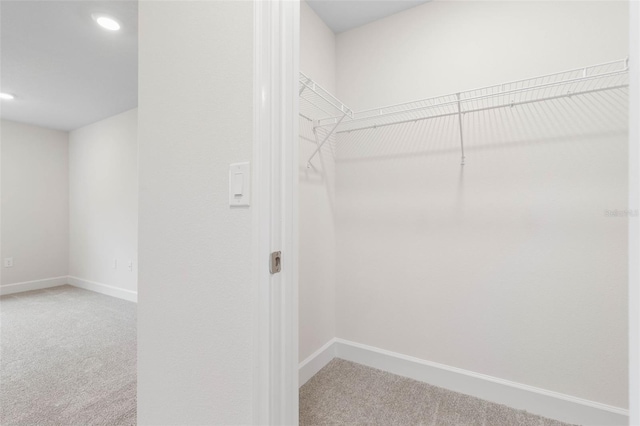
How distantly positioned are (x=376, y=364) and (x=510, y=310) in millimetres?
924

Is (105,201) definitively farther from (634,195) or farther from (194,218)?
(634,195)

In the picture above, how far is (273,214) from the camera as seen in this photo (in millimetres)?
803

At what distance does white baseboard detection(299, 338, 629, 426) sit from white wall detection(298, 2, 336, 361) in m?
0.12

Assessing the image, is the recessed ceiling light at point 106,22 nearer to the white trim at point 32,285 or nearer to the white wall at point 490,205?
the white wall at point 490,205

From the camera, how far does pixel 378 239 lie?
2051 mm

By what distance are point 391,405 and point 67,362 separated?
233cm

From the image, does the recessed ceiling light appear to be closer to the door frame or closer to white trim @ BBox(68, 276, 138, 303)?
the door frame

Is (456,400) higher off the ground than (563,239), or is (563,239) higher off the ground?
(563,239)

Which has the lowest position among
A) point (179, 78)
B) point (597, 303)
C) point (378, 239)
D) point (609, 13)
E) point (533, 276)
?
point (597, 303)

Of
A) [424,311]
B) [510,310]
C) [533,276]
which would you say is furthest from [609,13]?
[424,311]

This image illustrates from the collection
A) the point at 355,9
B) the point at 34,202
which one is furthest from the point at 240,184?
the point at 34,202

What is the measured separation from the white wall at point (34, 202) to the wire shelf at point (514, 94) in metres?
4.49

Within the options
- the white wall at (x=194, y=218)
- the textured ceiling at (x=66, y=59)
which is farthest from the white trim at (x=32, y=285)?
the white wall at (x=194, y=218)

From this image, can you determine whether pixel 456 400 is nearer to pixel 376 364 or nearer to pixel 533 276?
pixel 376 364
